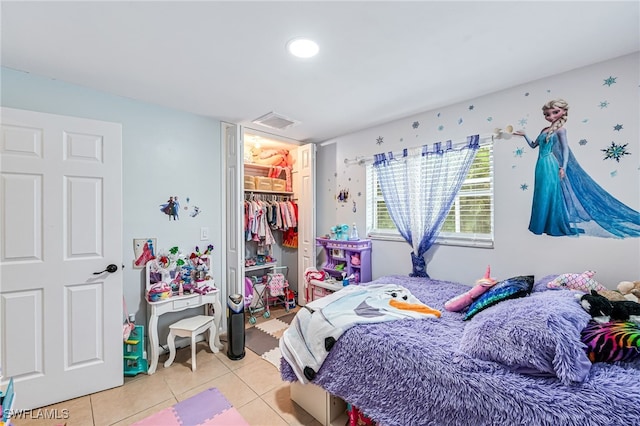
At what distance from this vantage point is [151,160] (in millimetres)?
2553

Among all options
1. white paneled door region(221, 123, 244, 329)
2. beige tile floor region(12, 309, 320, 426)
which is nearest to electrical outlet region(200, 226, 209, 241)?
white paneled door region(221, 123, 244, 329)

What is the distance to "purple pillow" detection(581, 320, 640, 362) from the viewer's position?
113cm

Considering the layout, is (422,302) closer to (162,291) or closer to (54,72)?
(162,291)

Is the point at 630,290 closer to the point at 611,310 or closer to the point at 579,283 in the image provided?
the point at 579,283

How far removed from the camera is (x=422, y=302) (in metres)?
2.07

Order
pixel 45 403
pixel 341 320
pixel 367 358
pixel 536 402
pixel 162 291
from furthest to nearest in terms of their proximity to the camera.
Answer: pixel 162 291, pixel 45 403, pixel 341 320, pixel 367 358, pixel 536 402

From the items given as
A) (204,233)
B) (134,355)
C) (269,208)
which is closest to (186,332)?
(134,355)

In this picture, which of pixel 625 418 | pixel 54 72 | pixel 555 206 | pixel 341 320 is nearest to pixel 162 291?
pixel 341 320

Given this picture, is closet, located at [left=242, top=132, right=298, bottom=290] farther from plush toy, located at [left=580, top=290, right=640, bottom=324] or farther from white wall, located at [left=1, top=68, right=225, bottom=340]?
plush toy, located at [left=580, top=290, right=640, bottom=324]

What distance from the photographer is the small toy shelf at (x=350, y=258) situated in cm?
314

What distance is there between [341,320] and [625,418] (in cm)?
123

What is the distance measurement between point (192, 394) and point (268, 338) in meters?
1.00

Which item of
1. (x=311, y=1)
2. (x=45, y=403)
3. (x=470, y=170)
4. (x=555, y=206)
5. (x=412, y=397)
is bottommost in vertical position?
(x=45, y=403)

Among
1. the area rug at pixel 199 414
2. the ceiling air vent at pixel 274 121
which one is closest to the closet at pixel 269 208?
the ceiling air vent at pixel 274 121
